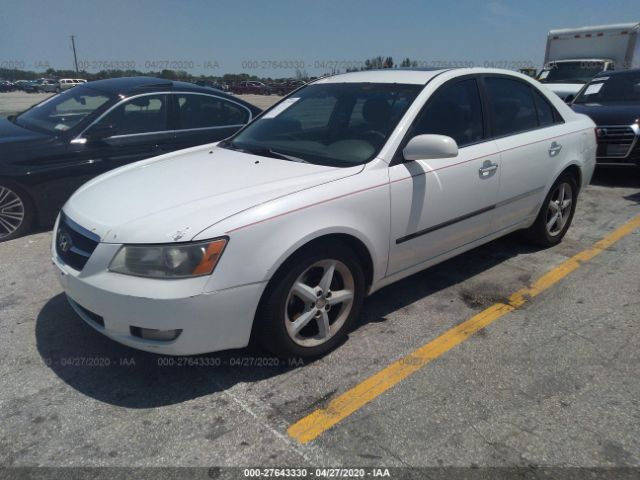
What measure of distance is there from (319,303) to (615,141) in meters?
6.37

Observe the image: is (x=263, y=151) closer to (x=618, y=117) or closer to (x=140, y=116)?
(x=140, y=116)

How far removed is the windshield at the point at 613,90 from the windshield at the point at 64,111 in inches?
302

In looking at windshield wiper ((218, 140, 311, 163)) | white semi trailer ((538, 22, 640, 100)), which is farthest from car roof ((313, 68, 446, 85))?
white semi trailer ((538, 22, 640, 100))

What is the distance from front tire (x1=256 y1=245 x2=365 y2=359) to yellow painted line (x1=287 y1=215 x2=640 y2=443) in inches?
14.6

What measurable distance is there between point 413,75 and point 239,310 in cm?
219

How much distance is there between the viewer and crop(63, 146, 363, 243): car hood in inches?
97.7

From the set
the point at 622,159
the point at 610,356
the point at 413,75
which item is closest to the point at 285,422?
the point at 610,356

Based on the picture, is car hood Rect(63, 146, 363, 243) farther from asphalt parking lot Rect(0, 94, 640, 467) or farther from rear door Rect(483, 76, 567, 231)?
rear door Rect(483, 76, 567, 231)

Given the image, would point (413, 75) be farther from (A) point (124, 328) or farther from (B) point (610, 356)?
(A) point (124, 328)

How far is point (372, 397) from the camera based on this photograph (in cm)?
263

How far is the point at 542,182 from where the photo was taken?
4223 millimetres

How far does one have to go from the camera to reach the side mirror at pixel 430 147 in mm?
2943

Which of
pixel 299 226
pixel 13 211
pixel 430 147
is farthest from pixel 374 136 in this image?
pixel 13 211

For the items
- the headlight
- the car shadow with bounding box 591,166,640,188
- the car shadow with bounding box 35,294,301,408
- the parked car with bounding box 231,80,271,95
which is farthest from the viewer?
the parked car with bounding box 231,80,271,95
